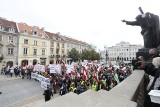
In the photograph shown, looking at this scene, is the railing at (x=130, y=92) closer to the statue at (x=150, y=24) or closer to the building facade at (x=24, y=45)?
the statue at (x=150, y=24)

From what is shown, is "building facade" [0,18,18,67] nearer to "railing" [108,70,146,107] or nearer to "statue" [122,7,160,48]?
"statue" [122,7,160,48]

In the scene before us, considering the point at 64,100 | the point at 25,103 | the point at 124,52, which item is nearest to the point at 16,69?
the point at 25,103

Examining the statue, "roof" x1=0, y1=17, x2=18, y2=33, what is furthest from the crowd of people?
"roof" x1=0, y1=17, x2=18, y2=33

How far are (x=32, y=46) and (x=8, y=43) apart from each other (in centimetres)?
718

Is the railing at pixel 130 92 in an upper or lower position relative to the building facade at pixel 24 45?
lower

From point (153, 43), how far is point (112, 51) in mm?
129103

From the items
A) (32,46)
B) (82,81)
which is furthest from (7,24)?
(82,81)

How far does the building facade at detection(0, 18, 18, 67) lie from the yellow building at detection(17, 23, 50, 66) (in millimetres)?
1247

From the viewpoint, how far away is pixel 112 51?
131 m

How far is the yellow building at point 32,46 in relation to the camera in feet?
129

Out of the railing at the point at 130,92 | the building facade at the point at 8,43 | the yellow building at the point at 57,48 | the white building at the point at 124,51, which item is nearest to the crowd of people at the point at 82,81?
the railing at the point at 130,92

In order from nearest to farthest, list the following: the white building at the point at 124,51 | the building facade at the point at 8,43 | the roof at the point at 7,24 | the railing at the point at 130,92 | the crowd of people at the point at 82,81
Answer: the railing at the point at 130,92, the crowd of people at the point at 82,81, the building facade at the point at 8,43, the roof at the point at 7,24, the white building at the point at 124,51

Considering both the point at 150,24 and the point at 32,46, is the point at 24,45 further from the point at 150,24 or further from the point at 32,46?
the point at 150,24

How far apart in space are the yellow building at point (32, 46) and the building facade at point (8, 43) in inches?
49.1
